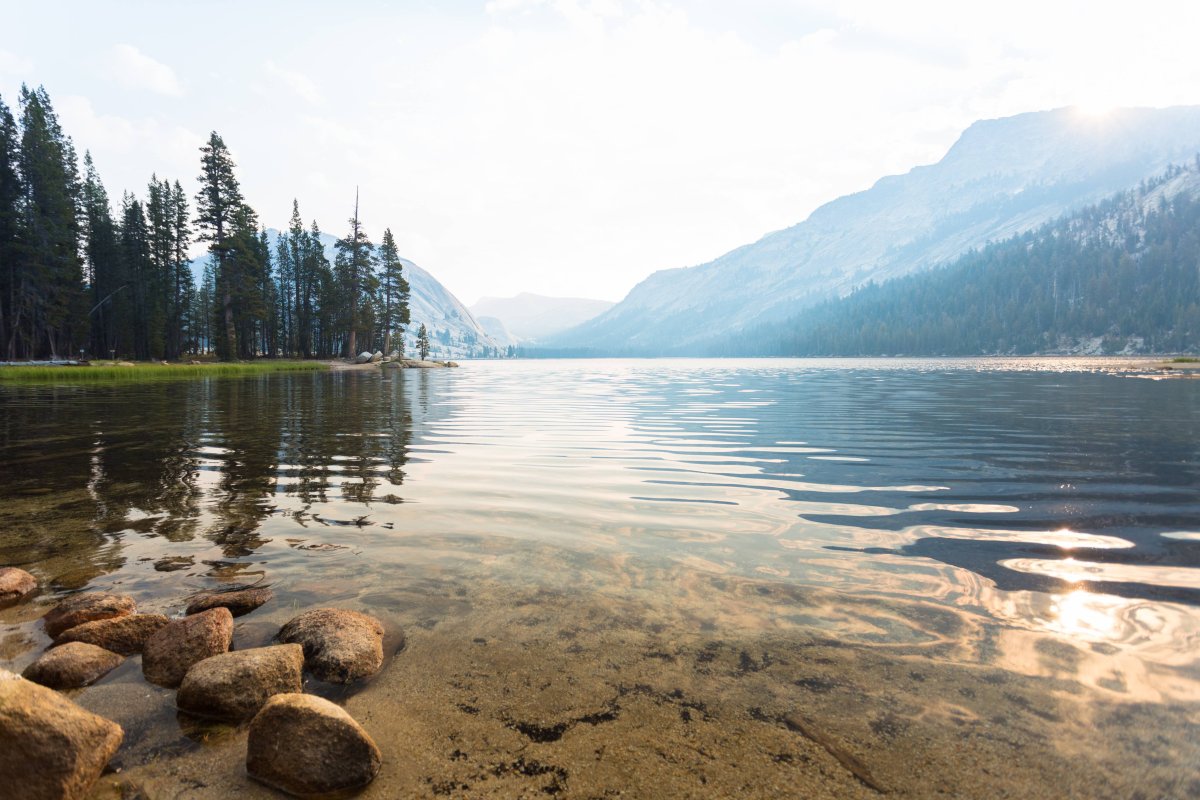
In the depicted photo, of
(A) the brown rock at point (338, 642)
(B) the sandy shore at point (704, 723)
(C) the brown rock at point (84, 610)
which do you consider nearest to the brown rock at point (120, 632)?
(C) the brown rock at point (84, 610)

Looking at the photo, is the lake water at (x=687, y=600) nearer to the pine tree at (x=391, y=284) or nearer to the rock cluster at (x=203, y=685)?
the rock cluster at (x=203, y=685)

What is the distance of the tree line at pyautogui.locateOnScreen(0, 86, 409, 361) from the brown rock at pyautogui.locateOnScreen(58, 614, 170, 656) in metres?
75.2

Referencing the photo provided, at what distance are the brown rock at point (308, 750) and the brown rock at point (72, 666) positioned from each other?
84.1 inches

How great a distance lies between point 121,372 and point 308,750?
63627mm

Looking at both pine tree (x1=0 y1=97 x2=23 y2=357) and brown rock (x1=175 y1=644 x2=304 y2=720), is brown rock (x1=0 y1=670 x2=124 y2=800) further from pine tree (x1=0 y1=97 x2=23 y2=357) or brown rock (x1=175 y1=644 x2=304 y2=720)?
pine tree (x1=0 y1=97 x2=23 y2=357)

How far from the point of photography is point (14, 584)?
638 centimetres

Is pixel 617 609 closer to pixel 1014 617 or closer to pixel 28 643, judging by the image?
pixel 1014 617

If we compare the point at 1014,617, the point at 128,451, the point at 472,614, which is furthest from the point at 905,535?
the point at 128,451

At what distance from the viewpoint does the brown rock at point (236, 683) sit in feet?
14.2

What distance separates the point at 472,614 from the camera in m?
6.04

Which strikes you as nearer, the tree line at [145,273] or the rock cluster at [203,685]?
the rock cluster at [203,685]

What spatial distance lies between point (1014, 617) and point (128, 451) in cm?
1901

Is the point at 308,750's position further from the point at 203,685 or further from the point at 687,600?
the point at 687,600

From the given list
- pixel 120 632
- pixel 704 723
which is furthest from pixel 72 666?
pixel 704 723
